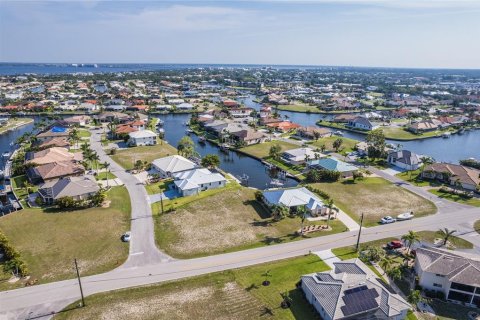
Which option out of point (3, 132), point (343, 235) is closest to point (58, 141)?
point (3, 132)

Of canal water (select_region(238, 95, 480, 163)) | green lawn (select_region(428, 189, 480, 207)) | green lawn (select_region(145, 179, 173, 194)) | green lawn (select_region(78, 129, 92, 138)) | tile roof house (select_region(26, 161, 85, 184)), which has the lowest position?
canal water (select_region(238, 95, 480, 163))

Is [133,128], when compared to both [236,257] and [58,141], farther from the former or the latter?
[236,257]

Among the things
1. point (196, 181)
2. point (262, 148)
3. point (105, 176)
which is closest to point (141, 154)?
point (105, 176)

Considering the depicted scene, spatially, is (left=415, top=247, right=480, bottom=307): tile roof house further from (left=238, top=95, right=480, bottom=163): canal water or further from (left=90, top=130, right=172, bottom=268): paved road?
(left=238, top=95, right=480, bottom=163): canal water

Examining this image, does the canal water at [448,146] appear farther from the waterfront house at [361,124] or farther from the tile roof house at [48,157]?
the tile roof house at [48,157]

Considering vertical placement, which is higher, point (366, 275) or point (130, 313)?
point (366, 275)

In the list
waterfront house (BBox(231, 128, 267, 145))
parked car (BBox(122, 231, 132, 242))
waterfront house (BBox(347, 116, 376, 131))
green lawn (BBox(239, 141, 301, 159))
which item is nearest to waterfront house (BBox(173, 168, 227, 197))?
parked car (BBox(122, 231, 132, 242))
